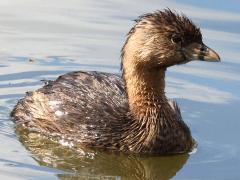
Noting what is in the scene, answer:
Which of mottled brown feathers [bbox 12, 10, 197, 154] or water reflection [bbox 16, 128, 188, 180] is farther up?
mottled brown feathers [bbox 12, 10, 197, 154]

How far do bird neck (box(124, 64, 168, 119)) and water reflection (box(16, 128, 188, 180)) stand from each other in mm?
537

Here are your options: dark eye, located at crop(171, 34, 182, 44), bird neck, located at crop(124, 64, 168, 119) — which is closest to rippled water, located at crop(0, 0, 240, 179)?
bird neck, located at crop(124, 64, 168, 119)

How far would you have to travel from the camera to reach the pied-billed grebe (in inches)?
417

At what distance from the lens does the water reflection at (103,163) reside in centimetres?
1016

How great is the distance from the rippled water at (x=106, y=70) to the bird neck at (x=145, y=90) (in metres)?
0.55

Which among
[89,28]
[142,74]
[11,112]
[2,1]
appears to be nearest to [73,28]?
[89,28]

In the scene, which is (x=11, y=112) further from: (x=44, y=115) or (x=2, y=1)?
(x=2, y=1)

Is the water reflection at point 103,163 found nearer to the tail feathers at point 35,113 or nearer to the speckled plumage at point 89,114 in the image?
the speckled plumage at point 89,114

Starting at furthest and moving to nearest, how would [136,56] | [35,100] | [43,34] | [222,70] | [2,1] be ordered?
[2,1] < [43,34] < [222,70] < [35,100] < [136,56]

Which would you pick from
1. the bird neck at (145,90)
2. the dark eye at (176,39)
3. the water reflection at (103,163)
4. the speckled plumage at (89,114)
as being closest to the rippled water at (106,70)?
the water reflection at (103,163)

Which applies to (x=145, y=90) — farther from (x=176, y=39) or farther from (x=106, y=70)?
(x=106, y=70)

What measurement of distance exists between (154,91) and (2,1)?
5.09m

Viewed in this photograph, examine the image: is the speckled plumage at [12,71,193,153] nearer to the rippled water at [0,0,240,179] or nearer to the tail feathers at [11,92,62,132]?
the tail feathers at [11,92,62,132]

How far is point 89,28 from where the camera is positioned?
559 inches
